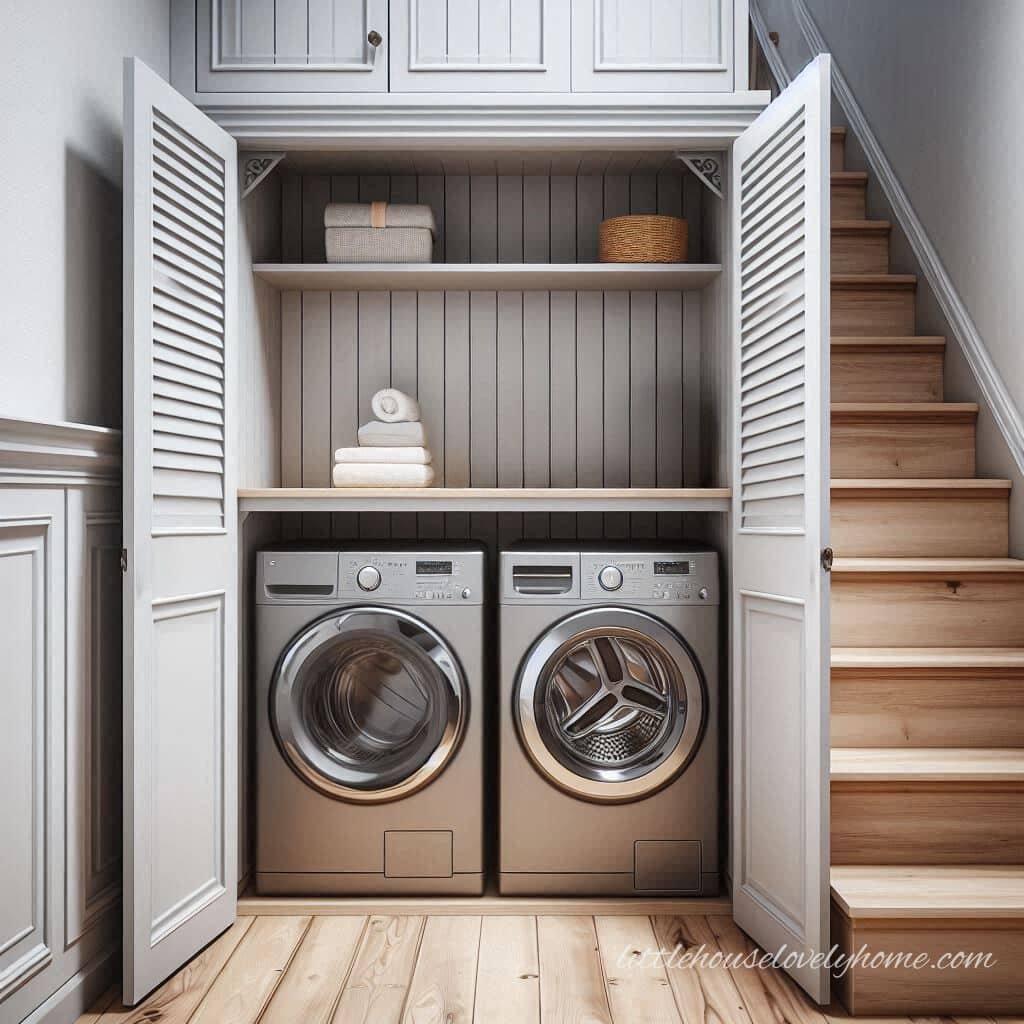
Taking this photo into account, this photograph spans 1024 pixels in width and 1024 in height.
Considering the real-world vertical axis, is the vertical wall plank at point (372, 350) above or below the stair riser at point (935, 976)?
above

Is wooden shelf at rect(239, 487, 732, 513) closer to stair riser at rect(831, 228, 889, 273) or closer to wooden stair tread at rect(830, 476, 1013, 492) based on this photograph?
wooden stair tread at rect(830, 476, 1013, 492)

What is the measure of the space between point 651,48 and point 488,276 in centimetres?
74

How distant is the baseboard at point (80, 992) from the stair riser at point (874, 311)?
9.13 feet

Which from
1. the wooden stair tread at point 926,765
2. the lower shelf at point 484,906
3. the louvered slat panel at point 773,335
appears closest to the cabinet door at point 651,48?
the louvered slat panel at point 773,335

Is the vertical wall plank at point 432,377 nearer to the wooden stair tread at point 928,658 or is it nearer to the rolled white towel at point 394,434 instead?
the rolled white towel at point 394,434

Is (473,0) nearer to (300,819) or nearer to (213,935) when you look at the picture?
(300,819)

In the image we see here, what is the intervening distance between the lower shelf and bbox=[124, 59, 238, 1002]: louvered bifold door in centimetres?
15

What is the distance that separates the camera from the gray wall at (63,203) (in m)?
1.75

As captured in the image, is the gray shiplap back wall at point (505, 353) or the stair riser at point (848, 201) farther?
the stair riser at point (848, 201)

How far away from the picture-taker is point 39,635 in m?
1.75

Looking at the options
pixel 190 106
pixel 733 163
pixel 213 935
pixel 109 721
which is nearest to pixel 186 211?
pixel 190 106

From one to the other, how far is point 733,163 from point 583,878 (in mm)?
1910

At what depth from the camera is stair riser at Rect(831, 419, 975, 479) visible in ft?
8.80

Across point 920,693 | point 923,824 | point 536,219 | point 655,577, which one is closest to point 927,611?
point 920,693
